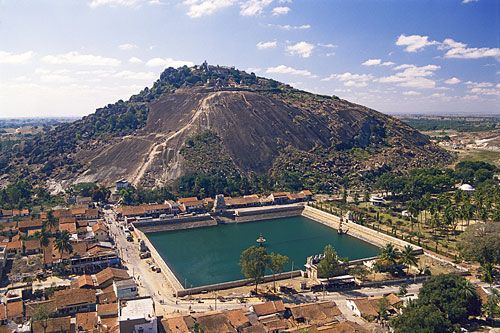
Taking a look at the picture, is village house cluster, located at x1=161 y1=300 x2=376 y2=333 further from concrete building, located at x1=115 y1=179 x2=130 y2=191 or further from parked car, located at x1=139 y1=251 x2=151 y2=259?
concrete building, located at x1=115 y1=179 x2=130 y2=191

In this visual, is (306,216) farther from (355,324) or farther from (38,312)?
(38,312)

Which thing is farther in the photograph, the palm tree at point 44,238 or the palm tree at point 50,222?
the palm tree at point 50,222

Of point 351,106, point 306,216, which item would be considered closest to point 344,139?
point 351,106

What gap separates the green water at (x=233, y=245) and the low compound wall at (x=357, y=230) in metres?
0.93

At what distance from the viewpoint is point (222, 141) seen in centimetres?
9719

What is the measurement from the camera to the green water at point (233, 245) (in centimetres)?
4696

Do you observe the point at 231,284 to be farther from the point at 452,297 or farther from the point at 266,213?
the point at 266,213

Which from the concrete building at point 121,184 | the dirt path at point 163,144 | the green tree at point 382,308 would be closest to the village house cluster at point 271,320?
the green tree at point 382,308

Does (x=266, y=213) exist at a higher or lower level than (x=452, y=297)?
lower

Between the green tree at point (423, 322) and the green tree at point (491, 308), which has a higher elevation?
the green tree at point (423, 322)

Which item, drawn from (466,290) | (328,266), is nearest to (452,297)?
(466,290)

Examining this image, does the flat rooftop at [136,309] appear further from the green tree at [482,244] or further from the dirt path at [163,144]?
the dirt path at [163,144]

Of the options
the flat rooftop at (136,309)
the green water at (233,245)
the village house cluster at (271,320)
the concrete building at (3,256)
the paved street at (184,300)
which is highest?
the flat rooftop at (136,309)

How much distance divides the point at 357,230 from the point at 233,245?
60.1 ft
